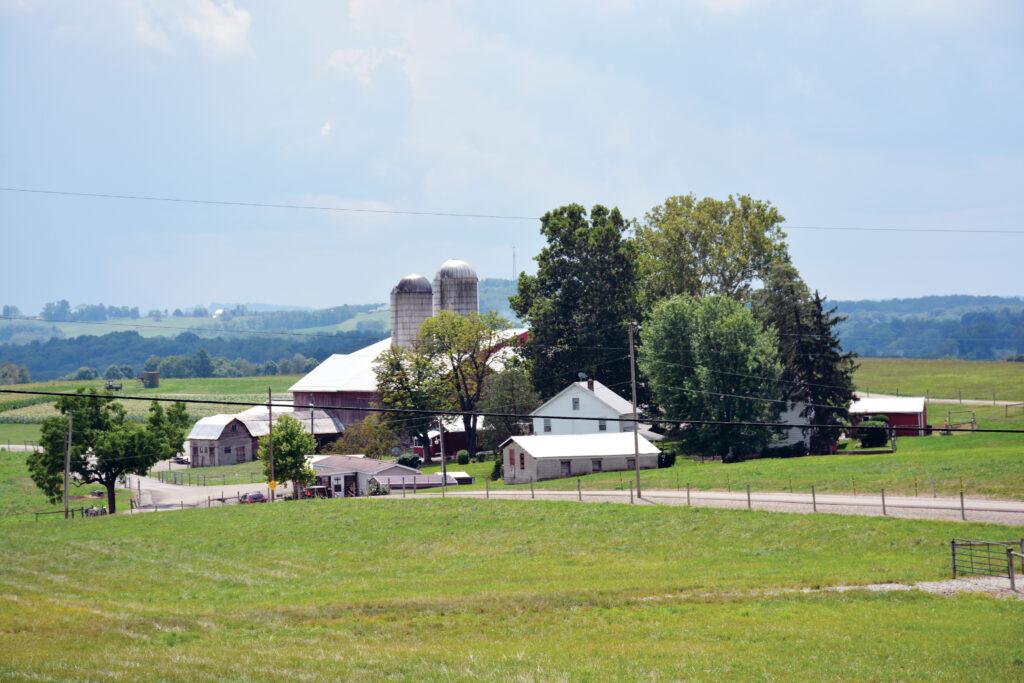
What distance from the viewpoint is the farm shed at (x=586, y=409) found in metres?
78.3

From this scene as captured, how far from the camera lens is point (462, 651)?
2441 cm

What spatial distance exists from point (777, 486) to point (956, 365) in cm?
11986

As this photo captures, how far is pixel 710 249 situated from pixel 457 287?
1241 inches

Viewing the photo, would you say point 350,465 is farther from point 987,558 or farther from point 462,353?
point 987,558

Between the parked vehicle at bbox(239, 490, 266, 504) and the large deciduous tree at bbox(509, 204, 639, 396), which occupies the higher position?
the large deciduous tree at bbox(509, 204, 639, 396)

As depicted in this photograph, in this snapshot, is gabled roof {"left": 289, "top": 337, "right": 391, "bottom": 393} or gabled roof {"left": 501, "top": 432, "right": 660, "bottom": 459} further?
gabled roof {"left": 289, "top": 337, "right": 391, "bottom": 393}

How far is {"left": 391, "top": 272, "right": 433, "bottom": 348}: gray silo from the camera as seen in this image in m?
112

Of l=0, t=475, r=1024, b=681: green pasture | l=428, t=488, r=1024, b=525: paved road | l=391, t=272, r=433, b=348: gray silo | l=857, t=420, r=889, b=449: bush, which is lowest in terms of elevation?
l=0, t=475, r=1024, b=681: green pasture

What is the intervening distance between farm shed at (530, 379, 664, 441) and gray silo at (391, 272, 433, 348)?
32.2m

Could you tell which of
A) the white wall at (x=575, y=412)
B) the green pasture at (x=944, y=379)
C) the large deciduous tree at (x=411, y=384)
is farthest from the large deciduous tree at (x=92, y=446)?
the green pasture at (x=944, y=379)

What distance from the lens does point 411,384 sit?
3487 inches

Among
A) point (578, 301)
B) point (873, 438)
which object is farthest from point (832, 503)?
point (578, 301)

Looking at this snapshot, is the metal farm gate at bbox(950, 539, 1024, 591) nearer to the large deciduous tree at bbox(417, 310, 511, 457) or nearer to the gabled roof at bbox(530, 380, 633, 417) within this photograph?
the gabled roof at bbox(530, 380, 633, 417)

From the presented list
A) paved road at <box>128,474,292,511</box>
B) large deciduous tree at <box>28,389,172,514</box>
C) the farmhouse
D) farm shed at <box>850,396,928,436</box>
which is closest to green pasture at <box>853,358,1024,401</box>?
farm shed at <box>850,396,928,436</box>
